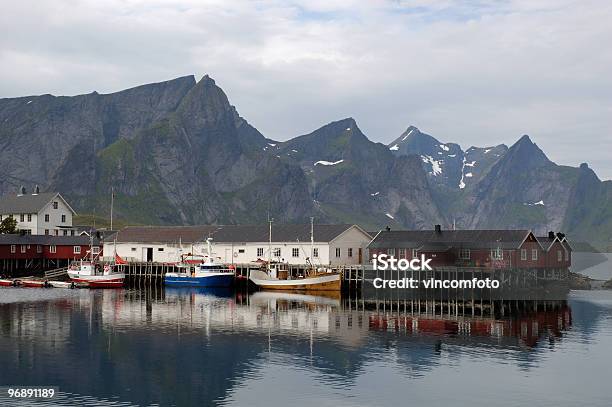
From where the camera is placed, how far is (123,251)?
116m

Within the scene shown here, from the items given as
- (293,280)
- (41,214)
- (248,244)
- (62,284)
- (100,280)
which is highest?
(41,214)

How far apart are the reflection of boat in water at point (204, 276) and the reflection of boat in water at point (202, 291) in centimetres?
84

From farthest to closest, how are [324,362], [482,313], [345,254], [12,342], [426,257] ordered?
1. [345,254]
2. [426,257]
3. [482,313]
4. [12,342]
5. [324,362]

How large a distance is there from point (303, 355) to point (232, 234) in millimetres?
64536

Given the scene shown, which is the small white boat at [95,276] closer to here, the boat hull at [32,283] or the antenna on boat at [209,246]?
the boat hull at [32,283]

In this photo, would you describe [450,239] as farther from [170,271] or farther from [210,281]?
[170,271]

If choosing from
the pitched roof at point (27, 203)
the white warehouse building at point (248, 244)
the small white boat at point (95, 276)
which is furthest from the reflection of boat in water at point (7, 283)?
the pitched roof at point (27, 203)

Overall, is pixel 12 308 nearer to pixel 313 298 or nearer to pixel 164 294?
pixel 164 294

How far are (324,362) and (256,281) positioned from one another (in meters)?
52.6

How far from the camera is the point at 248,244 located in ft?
345

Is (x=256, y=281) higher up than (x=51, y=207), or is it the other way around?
(x=51, y=207)

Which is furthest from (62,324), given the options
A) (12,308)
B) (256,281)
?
(256,281)

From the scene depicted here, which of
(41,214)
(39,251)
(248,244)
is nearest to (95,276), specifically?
(39,251)

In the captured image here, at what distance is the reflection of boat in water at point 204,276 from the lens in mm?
99625
